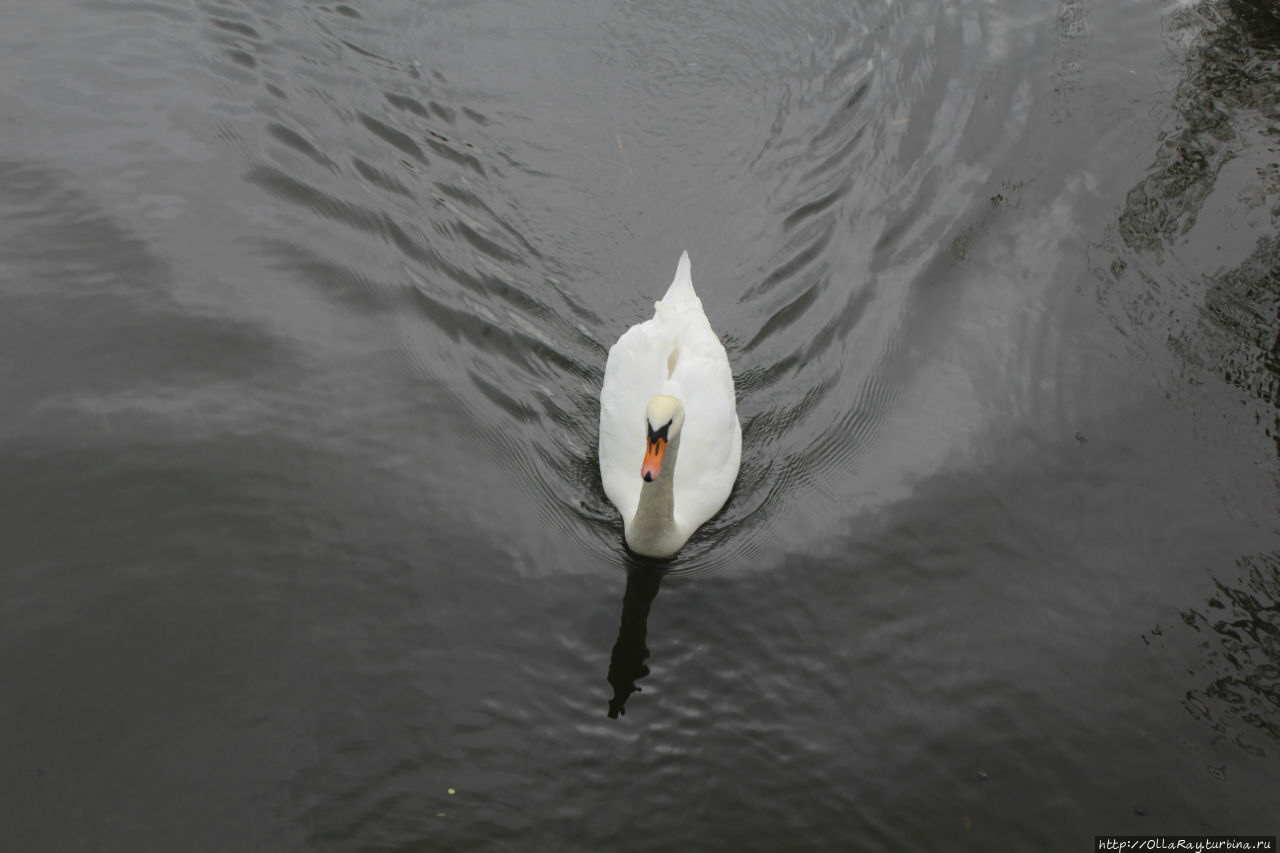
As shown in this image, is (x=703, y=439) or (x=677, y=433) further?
(x=703, y=439)

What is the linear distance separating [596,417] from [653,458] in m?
1.77

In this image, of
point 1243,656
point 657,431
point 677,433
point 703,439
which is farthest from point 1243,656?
point 657,431

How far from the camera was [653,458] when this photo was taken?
6980 millimetres

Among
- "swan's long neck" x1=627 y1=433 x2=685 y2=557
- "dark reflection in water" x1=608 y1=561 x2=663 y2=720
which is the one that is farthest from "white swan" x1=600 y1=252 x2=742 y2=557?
"dark reflection in water" x1=608 y1=561 x2=663 y2=720

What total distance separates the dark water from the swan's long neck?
19 cm

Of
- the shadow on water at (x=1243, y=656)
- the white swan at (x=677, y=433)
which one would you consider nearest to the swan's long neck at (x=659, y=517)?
the white swan at (x=677, y=433)

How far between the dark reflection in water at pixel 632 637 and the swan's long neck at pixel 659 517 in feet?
0.57

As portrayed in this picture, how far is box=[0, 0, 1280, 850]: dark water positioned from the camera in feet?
20.9

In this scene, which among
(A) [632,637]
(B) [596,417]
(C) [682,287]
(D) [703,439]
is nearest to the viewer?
(A) [632,637]

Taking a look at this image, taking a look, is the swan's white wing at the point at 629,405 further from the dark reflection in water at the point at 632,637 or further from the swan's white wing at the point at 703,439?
the dark reflection in water at the point at 632,637

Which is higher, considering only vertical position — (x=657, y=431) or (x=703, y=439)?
(x=703, y=439)

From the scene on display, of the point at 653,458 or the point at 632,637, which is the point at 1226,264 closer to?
the point at 653,458

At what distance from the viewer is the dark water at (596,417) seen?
6379 mm

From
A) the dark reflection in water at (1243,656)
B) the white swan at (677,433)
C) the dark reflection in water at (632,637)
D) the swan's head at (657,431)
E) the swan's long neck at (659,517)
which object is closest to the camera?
the dark reflection in water at (1243,656)
